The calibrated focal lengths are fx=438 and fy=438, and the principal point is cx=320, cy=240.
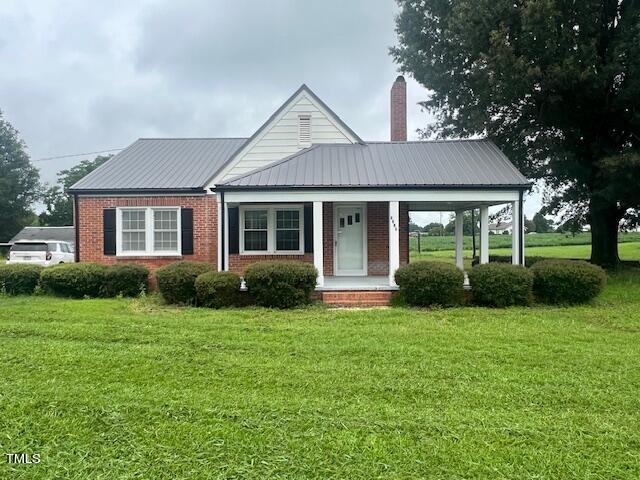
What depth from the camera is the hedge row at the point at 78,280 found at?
37.9 feet

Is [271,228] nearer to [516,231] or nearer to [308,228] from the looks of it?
[308,228]

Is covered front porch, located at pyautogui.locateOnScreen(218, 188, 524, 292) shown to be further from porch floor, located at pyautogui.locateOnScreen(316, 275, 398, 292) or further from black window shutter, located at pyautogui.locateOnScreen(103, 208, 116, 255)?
black window shutter, located at pyautogui.locateOnScreen(103, 208, 116, 255)

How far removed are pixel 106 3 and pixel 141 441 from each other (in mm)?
17237

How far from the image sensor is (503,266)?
1018cm

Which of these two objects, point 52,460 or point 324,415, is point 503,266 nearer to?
point 324,415

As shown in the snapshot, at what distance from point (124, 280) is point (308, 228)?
Result: 5.28m

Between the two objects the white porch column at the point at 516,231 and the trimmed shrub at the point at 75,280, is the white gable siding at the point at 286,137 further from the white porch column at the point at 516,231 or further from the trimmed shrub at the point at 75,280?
the white porch column at the point at 516,231

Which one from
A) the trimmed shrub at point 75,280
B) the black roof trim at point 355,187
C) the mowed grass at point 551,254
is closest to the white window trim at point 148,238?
the trimmed shrub at point 75,280

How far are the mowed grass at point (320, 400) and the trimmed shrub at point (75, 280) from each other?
11.8 feet

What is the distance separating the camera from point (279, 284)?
32.6 ft

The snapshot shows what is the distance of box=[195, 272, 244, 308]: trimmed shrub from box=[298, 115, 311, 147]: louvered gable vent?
18.6ft

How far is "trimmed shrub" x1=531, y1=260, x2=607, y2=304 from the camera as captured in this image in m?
10.1

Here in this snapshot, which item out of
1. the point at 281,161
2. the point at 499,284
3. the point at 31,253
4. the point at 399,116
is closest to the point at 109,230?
the point at 281,161

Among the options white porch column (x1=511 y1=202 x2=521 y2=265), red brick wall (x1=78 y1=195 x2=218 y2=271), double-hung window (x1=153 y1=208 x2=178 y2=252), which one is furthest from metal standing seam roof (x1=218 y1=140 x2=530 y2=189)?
double-hung window (x1=153 y1=208 x2=178 y2=252)
